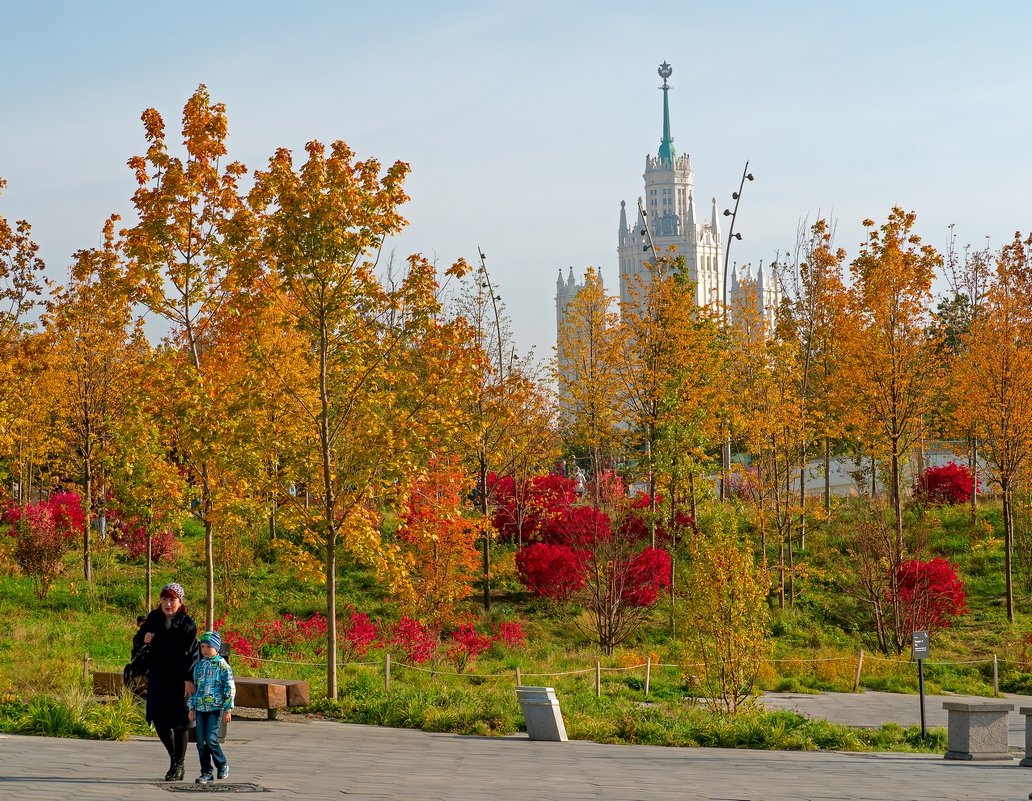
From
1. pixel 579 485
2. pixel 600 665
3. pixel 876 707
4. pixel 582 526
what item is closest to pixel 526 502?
pixel 582 526

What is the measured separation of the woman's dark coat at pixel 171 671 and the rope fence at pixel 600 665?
718cm

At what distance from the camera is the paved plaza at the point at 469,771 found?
376 inches

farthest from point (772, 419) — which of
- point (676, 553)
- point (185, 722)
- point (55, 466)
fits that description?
point (185, 722)

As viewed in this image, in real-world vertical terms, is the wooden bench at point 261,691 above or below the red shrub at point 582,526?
below

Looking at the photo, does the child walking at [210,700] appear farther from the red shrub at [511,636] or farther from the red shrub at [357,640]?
the red shrub at [511,636]

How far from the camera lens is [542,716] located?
46.2 feet

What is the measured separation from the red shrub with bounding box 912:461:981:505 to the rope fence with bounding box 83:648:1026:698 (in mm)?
12699

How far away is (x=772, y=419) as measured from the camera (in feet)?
105

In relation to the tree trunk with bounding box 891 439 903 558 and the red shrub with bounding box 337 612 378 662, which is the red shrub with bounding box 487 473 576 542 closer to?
the tree trunk with bounding box 891 439 903 558

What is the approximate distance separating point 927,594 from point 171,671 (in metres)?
21.6

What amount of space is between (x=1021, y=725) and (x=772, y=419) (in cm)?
1376

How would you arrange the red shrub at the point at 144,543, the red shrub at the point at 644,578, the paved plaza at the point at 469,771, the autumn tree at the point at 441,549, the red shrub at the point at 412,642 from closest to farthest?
1. the paved plaza at the point at 469,771
2. the red shrub at the point at 412,642
3. the autumn tree at the point at 441,549
4. the red shrub at the point at 644,578
5. the red shrub at the point at 144,543

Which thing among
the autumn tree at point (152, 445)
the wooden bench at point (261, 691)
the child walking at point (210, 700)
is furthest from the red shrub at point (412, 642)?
the child walking at point (210, 700)

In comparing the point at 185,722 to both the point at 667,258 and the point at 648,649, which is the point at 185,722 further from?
the point at 667,258
